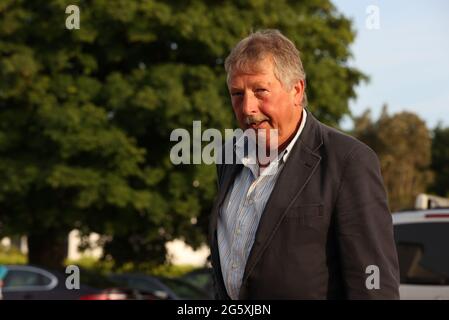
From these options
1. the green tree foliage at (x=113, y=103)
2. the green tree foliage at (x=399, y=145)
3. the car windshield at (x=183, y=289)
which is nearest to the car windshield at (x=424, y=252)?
the car windshield at (x=183, y=289)

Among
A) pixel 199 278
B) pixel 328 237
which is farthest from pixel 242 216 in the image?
pixel 199 278

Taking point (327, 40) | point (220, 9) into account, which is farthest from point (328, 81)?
point (220, 9)

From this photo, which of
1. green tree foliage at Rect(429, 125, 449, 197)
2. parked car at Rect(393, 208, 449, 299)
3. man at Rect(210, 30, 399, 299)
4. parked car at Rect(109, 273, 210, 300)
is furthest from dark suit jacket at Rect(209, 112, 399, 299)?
green tree foliage at Rect(429, 125, 449, 197)

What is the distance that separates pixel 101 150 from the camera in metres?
20.2

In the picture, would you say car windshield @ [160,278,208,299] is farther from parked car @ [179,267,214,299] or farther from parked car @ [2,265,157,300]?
parked car @ [179,267,214,299]

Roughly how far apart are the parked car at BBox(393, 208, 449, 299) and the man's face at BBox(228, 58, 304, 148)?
17.4ft

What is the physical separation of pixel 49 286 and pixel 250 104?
13250 millimetres

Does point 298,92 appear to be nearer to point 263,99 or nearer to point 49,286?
point 263,99

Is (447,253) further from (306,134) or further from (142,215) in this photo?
(142,215)

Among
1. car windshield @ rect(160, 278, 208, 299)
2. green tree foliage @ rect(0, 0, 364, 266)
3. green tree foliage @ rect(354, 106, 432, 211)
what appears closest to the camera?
car windshield @ rect(160, 278, 208, 299)

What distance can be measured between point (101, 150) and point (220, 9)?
4.53 m

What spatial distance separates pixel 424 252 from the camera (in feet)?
26.5

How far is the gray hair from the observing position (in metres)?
2.83

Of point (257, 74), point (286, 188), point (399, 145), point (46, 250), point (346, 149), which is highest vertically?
point (399, 145)
